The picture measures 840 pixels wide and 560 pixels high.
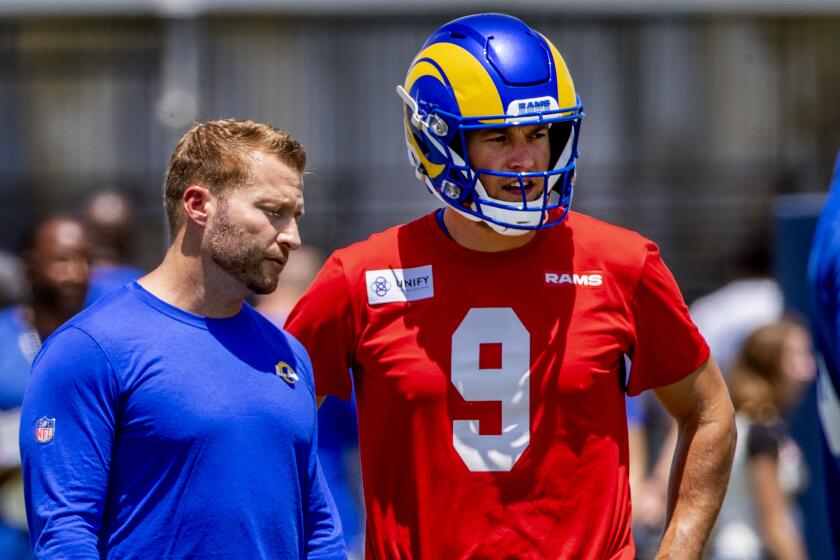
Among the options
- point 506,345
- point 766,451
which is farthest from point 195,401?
point 766,451

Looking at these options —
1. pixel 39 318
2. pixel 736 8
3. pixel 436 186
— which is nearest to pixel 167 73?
pixel 736 8

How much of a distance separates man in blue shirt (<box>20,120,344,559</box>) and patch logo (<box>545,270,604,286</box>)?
64 cm

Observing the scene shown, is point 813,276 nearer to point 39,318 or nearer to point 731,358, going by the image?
point 39,318

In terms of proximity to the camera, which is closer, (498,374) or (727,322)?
(498,374)

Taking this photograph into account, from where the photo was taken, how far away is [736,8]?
11.9 meters

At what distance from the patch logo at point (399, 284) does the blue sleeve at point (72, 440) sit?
0.82 m

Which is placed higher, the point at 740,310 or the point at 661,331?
the point at 661,331

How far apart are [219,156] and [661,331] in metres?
1.16

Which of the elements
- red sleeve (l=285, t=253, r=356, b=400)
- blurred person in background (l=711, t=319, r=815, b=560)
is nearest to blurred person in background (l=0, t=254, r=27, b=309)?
blurred person in background (l=711, t=319, r=815, b=560)

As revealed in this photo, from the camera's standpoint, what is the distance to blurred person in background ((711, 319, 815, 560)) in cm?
633

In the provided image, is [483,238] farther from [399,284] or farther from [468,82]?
[468,82]

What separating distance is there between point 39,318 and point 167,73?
635 centimetres

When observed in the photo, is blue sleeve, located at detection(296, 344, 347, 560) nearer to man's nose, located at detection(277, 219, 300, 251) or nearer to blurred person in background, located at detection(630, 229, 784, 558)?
man's nose, located at detection(277, 219, 300, 251)

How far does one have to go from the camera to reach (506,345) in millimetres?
3645
